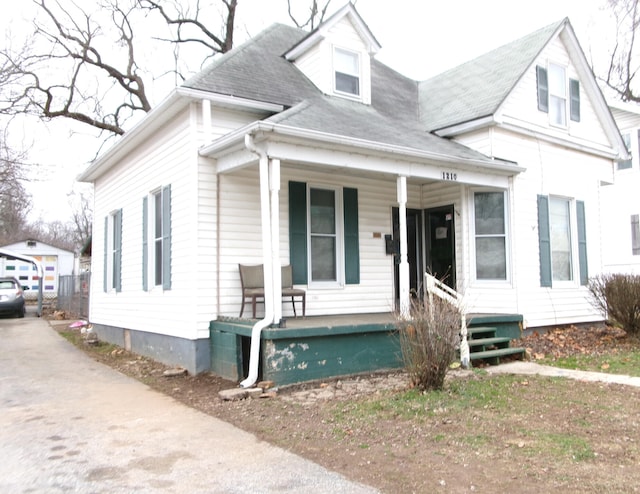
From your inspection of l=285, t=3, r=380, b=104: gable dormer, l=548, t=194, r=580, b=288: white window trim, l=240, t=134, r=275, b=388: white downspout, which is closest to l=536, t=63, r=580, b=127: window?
l=548, t=194, r=580, b=288: white window trim

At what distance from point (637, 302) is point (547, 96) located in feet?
14.3

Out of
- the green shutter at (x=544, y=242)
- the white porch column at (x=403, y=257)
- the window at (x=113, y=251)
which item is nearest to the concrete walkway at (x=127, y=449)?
the white porch column at (x=403, y=257)

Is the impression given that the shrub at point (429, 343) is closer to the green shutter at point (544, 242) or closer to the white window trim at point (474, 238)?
the white window trim at point (474, 238)

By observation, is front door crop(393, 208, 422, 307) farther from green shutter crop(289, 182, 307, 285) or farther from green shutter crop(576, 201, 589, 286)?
green shutter crop(576, 201, 589, 286)

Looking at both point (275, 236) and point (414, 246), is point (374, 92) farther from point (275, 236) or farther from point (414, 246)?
point (275, 236)

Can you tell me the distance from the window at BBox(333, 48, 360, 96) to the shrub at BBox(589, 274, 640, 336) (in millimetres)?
5788

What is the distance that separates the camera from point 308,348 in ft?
22.4

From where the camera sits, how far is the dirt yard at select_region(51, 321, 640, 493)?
3.71 m

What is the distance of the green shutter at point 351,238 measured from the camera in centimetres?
923

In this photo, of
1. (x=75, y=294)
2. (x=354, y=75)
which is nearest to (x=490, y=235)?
(x=354, y=75)

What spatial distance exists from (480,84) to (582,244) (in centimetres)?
386

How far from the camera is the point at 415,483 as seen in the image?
144 inches

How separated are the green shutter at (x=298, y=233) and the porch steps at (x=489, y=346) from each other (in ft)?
8.90

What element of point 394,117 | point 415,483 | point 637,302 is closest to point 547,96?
point 394,117
